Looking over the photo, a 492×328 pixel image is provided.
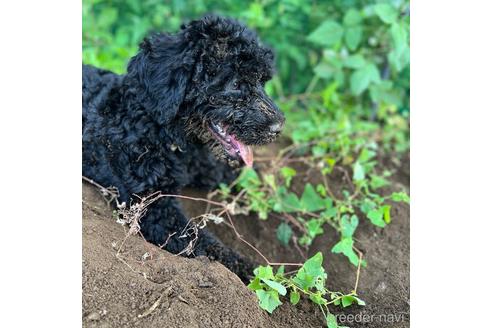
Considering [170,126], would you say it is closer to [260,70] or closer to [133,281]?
[260,70]

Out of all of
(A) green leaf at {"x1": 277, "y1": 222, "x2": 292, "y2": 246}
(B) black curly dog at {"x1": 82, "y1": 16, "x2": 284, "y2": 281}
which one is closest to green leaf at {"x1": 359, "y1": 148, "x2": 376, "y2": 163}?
(A) green leaf at {"x1": 277, "y1": 222, "x2": 292, "y2": 246}

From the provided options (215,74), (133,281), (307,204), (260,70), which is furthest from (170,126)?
(307,204)

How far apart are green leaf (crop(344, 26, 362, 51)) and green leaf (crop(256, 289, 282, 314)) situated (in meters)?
2.82

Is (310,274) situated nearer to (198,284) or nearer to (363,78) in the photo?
(198,284)

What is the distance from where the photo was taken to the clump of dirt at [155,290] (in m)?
2.65

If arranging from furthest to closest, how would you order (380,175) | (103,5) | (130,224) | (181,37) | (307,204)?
1. (103,5)
2. (380,175)
3. (307,204)
4. (181,37)
5. (130,224)

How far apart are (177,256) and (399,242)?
1579 mm

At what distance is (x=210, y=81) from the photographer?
10.7ft

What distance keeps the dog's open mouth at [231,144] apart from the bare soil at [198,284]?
0.65 metres

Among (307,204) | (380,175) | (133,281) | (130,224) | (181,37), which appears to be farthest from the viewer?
(380,175)

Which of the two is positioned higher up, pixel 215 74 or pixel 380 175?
pixel 215 74

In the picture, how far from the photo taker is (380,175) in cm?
465

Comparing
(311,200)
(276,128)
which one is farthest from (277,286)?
(311,200)

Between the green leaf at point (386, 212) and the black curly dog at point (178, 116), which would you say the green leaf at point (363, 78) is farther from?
the black curly dog at point (178, 116)
